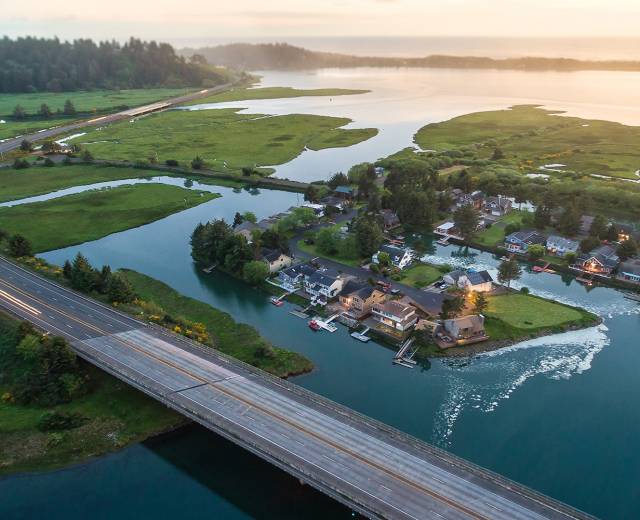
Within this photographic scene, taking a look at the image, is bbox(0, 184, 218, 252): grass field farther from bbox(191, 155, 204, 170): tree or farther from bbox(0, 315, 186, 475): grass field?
bbox(0, 315, 186, 475): grass field

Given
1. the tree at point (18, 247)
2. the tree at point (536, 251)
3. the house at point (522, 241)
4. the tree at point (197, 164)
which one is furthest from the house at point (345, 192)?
the tree at point (18, 247)

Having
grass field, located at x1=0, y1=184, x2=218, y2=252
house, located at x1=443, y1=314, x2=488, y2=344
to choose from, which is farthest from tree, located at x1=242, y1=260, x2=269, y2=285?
grass field, located at x1=0, y1=184, x2=218, y2=252

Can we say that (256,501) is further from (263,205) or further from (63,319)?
(263,205)

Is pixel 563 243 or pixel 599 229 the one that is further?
pixel 599 229

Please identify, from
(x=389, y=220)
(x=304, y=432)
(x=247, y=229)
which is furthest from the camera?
(x=389, y=220)

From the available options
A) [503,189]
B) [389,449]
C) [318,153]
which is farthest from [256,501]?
[318,153]

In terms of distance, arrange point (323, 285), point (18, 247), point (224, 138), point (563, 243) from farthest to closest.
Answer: point (224, 138) < point (563, 243) < point (18, 247) < point (323, 285)

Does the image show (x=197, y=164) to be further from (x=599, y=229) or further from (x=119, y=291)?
(x=599, y=229)

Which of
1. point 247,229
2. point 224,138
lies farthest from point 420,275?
point 224,138
